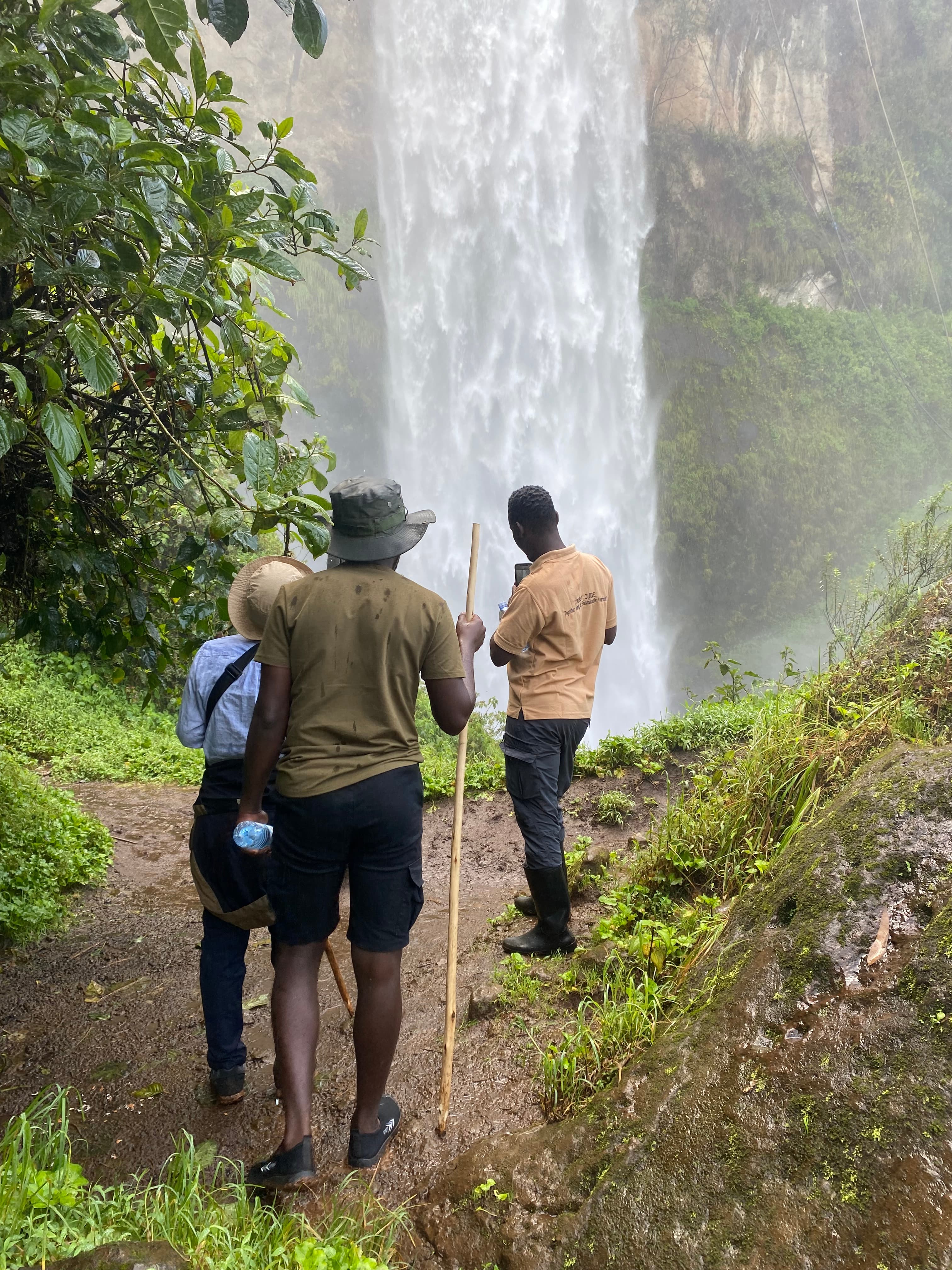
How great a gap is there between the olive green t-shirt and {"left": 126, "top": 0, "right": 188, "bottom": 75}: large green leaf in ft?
3.91

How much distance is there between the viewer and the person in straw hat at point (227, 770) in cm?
246

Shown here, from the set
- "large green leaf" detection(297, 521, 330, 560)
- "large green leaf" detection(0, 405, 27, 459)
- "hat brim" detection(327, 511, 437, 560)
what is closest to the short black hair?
"large green leaf" detection(297, 521, 330, 560)

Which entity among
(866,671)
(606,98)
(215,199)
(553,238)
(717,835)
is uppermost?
(606,98)

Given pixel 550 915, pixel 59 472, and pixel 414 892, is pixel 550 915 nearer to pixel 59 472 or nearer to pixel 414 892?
pixel 414 892

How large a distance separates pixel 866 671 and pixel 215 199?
366 centimetres

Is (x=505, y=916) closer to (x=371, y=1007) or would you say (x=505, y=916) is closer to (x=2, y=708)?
(x=371, y=1007)

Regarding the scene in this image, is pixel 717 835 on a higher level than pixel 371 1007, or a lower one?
higher

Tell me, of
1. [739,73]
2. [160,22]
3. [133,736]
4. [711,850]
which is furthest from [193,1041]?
[739,73]

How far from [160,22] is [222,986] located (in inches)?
98.7

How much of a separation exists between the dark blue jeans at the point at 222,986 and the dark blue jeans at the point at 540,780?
3.75 ft

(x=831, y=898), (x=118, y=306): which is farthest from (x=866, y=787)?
(x=118, y=306)

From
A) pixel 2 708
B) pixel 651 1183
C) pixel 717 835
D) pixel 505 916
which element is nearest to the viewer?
pixel 651 1183

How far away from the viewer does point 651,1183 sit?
5.49ft

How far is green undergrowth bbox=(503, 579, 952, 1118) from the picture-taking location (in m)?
2.34
